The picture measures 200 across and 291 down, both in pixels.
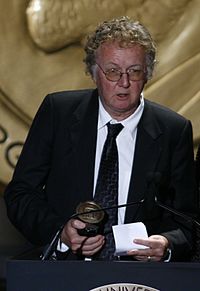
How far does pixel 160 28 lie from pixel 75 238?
1.22m

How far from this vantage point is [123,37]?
158 cm

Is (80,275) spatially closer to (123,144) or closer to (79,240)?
(79,240)

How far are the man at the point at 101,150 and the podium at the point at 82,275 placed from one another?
0.32m

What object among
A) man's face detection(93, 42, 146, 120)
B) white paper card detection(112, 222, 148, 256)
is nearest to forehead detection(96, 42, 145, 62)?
man's face detection(93, 42, 146, 120)

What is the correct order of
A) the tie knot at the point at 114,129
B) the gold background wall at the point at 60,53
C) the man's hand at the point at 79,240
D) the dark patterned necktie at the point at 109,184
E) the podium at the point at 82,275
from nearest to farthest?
1. the podium at the point at 82,275
2. the man's hand at the point at 79,240
3. the dark patterned necktie at the point at 109,184
4. the tie knot at the point at 114,129
5. the gold background wall at the point at 60,53

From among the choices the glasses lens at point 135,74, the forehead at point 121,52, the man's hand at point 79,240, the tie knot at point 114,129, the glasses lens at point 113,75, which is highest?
the forehead at point 121,52

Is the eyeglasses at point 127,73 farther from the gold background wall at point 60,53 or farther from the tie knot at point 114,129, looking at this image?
the gold background wall at point 60,53

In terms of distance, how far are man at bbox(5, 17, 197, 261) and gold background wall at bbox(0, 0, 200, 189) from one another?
0.69m

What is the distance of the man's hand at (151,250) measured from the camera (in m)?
1.34

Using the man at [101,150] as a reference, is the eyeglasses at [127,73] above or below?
above

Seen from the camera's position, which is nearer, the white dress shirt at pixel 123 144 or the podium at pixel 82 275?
the podium at pixel 82 275

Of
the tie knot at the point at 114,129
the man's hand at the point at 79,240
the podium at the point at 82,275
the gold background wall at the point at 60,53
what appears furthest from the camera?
the gold background wall at the point at 60,53

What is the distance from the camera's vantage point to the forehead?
61.6 inches

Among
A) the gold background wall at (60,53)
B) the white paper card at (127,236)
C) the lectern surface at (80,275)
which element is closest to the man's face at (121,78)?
the white paper card at (127,236)
